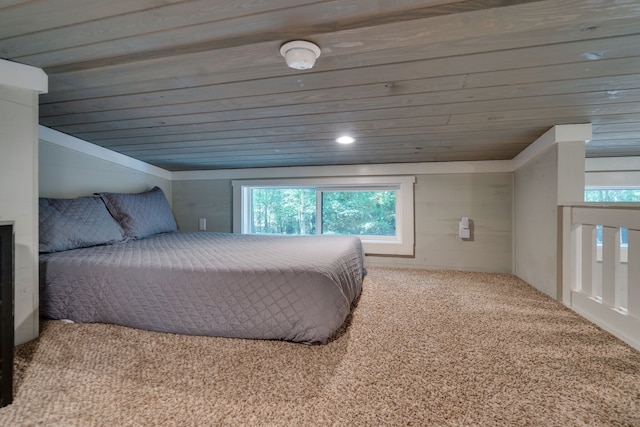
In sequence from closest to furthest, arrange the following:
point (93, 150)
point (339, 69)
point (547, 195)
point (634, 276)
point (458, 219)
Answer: point (634, 276)
point (339, 69)
point (547, 195)
point (93, 150)
point (458, 219)

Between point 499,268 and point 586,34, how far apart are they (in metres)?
2.27

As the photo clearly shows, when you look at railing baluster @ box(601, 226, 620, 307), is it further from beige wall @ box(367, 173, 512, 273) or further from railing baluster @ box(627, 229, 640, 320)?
beige wall @ box(367, 173, 512, 273)

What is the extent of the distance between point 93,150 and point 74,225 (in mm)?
981

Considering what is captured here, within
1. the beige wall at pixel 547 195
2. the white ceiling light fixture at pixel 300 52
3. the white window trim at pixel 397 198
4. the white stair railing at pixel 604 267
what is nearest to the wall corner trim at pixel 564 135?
the beige wall at pixel 547 195

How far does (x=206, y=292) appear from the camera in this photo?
1427mm

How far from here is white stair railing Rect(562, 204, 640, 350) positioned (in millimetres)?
1361

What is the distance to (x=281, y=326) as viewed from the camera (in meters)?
1.37

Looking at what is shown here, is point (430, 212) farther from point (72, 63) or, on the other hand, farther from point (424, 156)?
A: point (72, 63)

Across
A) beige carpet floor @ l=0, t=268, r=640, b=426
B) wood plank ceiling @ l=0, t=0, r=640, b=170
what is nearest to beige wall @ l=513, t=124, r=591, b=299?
wood plank ceiling @ l=0, t=0, r=640, b=170

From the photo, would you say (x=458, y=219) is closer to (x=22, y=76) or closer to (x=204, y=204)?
(x=204, y=204)

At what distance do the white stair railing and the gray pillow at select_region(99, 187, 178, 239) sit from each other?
11.0ft

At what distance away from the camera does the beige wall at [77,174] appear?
227 cm

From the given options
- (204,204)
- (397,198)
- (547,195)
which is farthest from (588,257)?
(204,204)

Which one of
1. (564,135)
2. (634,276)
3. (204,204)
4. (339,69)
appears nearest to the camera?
Result: (634,276)
